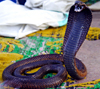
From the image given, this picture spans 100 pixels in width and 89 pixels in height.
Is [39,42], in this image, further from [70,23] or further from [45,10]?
[70,23]

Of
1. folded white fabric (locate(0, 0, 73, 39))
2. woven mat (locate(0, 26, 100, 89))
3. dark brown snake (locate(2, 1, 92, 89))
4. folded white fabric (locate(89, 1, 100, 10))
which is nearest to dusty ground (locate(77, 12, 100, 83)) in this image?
dark brown snake (locate(2, 1, 92, 89))

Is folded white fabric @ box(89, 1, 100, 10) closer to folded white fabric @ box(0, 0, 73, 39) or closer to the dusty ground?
folded white fabric @ box(0, 0, 73, 39)

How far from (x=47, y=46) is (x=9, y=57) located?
0.65m

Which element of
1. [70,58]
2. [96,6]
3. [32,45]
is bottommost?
[32,45]

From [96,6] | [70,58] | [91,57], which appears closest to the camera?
[70,58]

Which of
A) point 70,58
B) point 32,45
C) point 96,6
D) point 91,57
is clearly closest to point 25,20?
point 32,45

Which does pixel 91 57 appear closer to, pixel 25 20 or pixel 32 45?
pixel 32 45

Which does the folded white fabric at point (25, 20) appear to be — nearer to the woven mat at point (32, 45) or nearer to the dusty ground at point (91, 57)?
the woven mat at point (32, 45)

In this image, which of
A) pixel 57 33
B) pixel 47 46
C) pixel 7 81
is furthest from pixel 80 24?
pixel 57 33

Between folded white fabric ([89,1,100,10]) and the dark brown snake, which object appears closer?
the dark brown snake

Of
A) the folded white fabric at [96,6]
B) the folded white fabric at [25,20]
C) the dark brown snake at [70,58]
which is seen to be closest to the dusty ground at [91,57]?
the dark brown snake at [70,58]

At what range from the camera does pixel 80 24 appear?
1888 mm

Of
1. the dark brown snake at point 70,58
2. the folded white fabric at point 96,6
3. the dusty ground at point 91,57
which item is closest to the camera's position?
the dark brown snake at point 70,58

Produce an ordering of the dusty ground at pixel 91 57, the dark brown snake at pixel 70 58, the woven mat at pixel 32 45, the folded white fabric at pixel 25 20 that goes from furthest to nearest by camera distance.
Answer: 1. the folded white fabric at pixel 25 20
2. the woven mat at pixel 32 45
3. the dusty ground at pixel 91 57
4. the dark brown snake at pixel 70 58
